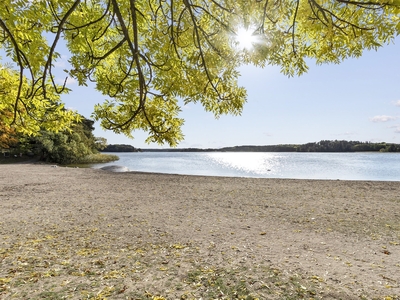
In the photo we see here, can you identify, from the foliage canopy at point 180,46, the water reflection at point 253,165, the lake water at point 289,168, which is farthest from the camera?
the water reflection at point 253,165

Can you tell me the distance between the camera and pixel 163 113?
11.2ft

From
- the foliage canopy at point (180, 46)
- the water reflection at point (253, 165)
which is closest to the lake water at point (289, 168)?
the water reflection at point (253, 165)

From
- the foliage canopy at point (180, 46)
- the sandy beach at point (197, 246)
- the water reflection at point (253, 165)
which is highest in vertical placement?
the foliage canopy at point (180, 46)

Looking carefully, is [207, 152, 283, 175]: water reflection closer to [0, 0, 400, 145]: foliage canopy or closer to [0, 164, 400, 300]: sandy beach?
[0, 164, 400, 300]: sandy beach

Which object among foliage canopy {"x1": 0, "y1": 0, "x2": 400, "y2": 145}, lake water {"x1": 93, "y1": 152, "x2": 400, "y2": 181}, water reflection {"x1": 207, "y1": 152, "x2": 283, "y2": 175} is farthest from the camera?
water reflection {"x1": 207, "y1": 152, "x2": 283, "y2": 175}

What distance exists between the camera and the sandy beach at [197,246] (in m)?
3.10

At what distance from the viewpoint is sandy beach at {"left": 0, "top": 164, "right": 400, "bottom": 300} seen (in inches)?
122

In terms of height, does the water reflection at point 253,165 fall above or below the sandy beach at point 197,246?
below

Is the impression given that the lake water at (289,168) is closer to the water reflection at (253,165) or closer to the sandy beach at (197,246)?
the water reflection at (253,165)

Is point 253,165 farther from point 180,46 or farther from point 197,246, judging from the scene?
point 180,46

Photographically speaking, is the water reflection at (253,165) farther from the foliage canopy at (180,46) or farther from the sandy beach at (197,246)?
the foliage canopy at (180,46)

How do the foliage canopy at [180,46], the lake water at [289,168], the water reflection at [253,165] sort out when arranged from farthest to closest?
the water reflection at [253,165]
the lake water at [289,168]
the foliage canopy at [180,46]

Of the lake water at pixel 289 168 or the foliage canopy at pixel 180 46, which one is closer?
the foliage canopy at pixel 180 46

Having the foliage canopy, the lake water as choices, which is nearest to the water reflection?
the lake water
